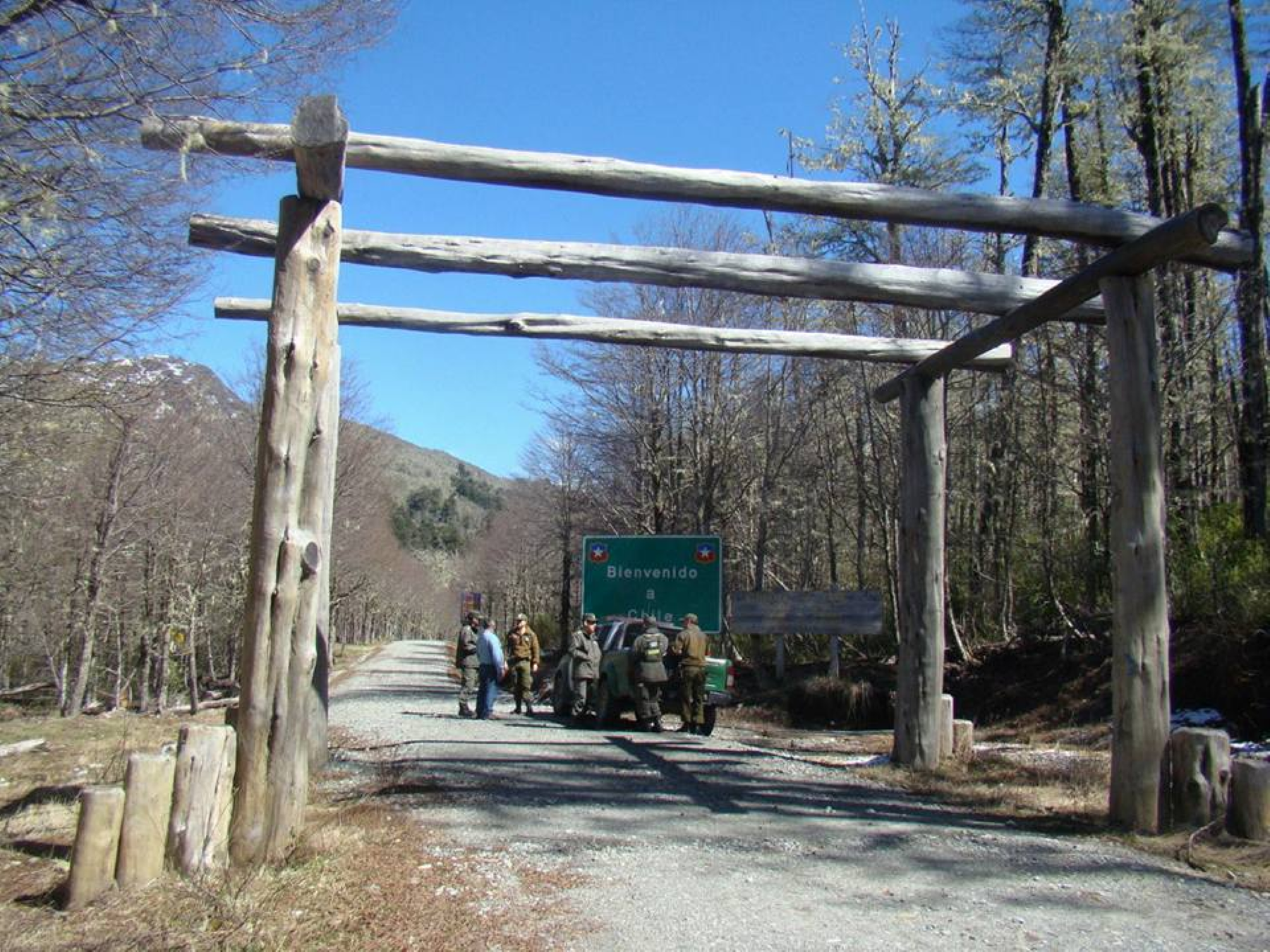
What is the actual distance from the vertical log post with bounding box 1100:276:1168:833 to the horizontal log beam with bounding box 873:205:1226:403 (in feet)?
0.60

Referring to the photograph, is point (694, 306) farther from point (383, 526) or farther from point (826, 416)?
point (383, 526)

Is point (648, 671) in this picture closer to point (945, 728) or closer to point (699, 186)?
point (945, 728)

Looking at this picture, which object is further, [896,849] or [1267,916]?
[896,849]

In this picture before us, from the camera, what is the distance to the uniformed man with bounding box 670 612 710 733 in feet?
49.4

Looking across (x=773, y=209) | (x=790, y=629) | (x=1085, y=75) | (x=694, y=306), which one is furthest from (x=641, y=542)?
(x=773, y=209)

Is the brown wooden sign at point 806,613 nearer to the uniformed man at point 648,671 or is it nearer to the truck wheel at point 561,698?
the truck wheel at point 561,698

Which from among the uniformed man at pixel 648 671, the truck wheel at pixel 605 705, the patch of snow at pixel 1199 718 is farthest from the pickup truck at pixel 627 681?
the patch of snow at pixel 1199 718

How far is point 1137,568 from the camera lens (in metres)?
7.56

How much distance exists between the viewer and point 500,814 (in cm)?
777

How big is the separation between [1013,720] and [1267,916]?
38.7ft

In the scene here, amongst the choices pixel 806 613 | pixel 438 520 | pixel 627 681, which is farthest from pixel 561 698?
pixel 438 520

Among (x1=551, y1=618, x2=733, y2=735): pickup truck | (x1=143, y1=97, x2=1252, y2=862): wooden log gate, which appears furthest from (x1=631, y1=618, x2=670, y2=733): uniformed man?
(x1=143, y1=97, x2=1252, y2=862): wooden log gate

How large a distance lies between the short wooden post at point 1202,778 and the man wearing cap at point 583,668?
34.5 ft

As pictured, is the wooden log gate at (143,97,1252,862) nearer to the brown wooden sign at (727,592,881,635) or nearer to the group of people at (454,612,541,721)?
the group of people at (454,612,541,721)
